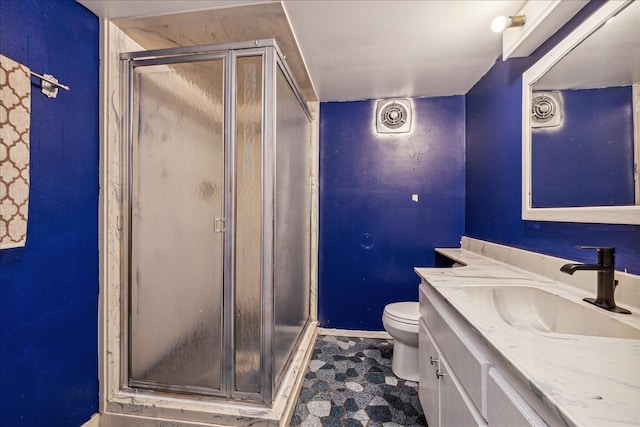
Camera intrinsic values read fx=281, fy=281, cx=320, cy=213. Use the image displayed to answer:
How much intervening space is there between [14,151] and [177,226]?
659 millimetres

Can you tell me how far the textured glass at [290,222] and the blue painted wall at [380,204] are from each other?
0.89ft

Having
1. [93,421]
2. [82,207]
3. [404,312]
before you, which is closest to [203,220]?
[82,207]

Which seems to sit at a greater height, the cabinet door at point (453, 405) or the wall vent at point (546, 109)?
the wall vent at point (546, 109)

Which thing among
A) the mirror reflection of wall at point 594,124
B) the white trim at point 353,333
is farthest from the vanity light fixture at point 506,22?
the white trim at point 353,333

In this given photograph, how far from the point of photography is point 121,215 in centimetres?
152

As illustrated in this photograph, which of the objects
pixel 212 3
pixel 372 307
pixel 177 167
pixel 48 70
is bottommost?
pixel 372 307

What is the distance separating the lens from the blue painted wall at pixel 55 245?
42.6 inches

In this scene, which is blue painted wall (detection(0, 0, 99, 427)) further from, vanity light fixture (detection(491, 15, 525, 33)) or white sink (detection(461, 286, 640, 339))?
vanity light fixture (detection(491, 15, 525, 33))

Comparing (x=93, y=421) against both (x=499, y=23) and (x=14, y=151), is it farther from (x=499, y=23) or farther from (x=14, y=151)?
(x=499, y=23)

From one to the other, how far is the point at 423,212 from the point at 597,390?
203 centimetres

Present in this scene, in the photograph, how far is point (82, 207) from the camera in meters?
1.35

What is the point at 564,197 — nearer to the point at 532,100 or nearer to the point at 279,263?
the point at 532,100

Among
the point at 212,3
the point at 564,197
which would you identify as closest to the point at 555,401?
the point at 564,197

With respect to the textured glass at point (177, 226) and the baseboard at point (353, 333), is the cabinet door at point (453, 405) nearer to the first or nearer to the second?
the textured glass at point (177, 226)
